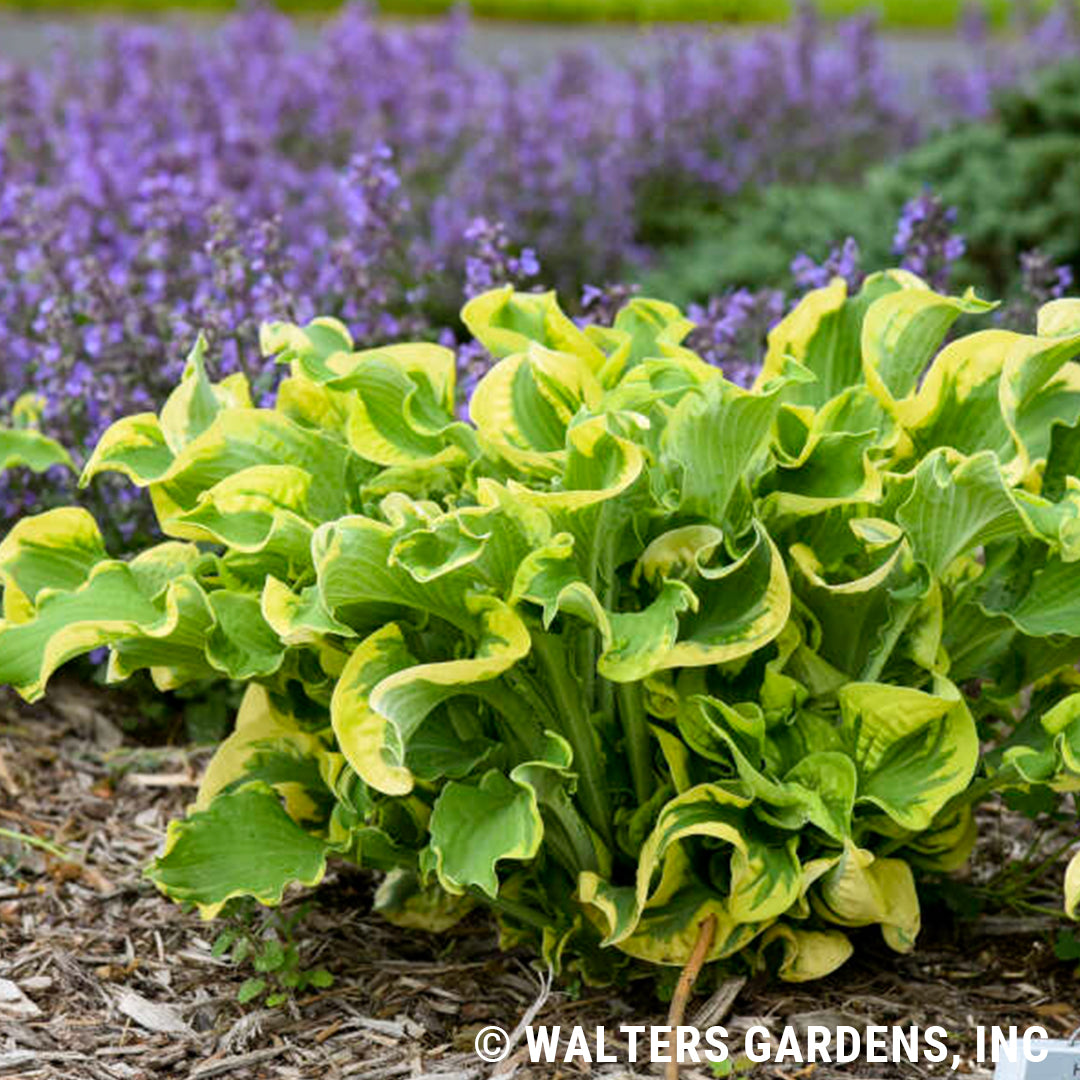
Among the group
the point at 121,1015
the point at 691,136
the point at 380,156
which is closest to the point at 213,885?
the point at 121,1015

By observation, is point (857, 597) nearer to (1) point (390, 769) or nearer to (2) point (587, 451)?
(2) point (587, 451)

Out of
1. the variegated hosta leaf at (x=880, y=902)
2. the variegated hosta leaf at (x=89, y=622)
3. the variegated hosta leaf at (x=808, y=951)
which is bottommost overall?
the variegated hosta leaf at (x=808, y=951)

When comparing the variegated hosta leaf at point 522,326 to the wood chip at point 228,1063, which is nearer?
the wood chip at point 228,1063

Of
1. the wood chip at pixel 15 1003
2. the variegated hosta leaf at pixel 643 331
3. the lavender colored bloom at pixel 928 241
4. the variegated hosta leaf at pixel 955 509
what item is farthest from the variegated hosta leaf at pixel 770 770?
the lavender colored bloom at pixel 928 241

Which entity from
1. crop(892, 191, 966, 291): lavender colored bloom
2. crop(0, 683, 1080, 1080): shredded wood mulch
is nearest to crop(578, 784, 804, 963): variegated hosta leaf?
crop(0, 683, 1080, 1080): shredded wood mulch

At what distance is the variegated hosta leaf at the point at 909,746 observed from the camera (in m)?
2.19

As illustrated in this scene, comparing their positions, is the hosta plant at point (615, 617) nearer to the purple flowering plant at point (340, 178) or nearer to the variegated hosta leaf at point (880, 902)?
the variegated hosta leaf at point (880, 902)

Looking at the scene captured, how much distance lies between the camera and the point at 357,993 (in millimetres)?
2459

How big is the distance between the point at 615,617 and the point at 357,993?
723 mm

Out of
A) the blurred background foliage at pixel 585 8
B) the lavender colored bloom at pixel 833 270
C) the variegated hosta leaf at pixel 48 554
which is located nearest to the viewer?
the variegated hosta leaf at pixel 48 554

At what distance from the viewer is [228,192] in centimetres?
A: 488

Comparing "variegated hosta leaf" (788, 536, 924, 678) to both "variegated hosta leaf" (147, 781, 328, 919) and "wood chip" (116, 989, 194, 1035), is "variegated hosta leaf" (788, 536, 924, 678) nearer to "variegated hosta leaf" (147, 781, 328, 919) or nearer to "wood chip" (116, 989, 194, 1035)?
"variegated hosta leaf" (147, 781, 328, 919)

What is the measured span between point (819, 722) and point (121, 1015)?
103 cm

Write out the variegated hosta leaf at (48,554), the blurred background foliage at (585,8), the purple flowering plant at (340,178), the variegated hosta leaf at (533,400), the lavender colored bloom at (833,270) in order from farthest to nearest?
the blurred background foliage at (585,8)
the purple flowering plant at (340,178)
the lavender colored bloom at (833,270)
the variegated hosta leaf at (48,554)
the variegated hosta leaf at (533,400)
